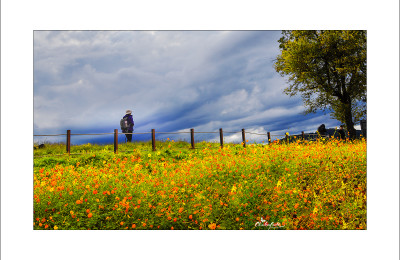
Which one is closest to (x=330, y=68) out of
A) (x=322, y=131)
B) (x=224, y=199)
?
(x=322, y=131)

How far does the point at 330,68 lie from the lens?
10945 millimetres

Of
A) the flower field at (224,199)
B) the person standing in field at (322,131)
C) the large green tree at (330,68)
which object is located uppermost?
the large green tree at (330,68)

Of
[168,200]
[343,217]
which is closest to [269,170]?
[343,217]

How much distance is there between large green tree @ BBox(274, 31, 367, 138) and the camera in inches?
382

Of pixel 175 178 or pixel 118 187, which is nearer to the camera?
pixel 118 187

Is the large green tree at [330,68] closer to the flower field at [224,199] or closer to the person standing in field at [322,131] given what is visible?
the person standing in field at [322,131]

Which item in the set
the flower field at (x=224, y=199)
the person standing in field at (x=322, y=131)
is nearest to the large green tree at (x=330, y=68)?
the person standing in field at (x=322, y=131)

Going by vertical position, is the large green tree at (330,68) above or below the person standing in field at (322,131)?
above

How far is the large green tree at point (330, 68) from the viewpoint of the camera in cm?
971

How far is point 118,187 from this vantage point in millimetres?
5488

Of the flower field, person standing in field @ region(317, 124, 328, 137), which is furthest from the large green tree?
the flower field
